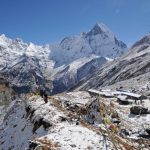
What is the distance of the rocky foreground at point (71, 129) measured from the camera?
2988 centimetres

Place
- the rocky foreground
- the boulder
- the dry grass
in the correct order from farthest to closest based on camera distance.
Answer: the boulder < the rocky foreground < the dry grass

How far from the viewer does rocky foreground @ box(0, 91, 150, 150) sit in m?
29.9

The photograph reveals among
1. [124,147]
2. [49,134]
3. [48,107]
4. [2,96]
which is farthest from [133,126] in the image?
[2,96]

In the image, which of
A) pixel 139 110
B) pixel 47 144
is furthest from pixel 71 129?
pixel 139 110

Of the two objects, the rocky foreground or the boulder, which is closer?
the rocky foreground

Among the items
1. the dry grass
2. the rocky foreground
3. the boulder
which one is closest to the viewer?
the dry grass

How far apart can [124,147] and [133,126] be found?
17.4m

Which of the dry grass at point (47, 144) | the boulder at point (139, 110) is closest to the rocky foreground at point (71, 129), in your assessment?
the dry grass at point (47, 144)

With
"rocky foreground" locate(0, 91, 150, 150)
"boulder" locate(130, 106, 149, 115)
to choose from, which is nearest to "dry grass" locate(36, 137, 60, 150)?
"rocky foreground" locate(0, 91, 150, 150)

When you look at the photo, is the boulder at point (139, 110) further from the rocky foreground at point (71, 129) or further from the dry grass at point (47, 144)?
the dry grass at point (47, 144)

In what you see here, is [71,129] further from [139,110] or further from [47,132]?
[139,110]

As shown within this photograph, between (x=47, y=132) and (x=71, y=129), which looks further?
(x=71, y=129)

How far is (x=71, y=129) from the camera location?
32.8m

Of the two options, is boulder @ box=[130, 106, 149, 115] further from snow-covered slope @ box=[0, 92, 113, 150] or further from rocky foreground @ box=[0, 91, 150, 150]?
snow-covered slope @ box=[0, 92, 113, 150]
